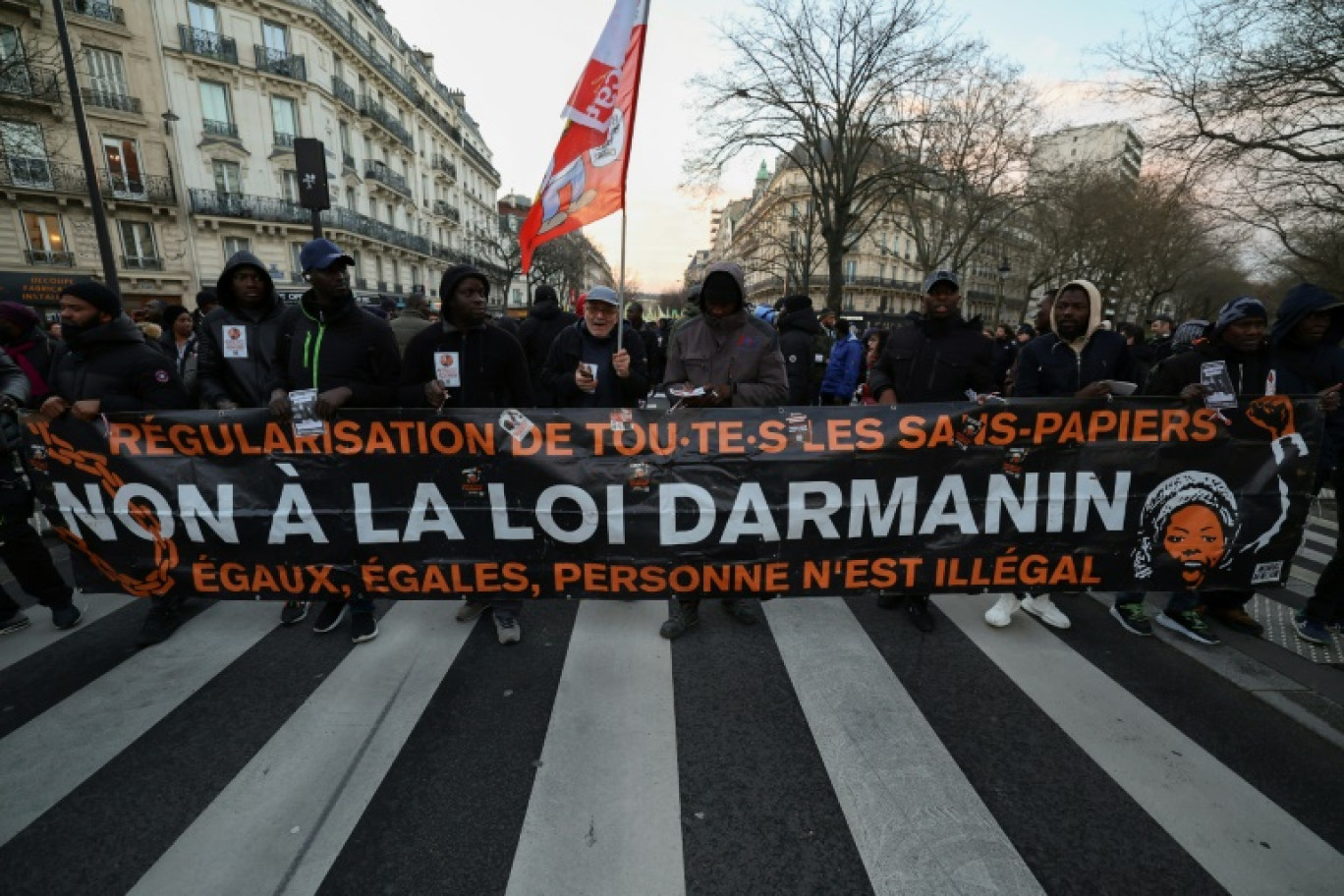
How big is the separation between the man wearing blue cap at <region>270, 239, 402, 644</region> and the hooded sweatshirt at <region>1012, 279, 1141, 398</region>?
414 centimetres

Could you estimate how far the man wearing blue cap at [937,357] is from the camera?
3.89m

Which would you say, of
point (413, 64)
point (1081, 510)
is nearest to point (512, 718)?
point (1081, 510)

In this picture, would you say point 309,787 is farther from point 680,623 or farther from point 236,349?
point 236,349

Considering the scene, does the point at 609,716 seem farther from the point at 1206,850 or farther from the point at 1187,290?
the point at 1187,290

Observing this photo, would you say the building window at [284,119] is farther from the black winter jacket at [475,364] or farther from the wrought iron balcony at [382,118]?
the black winter jacket at [475,364]

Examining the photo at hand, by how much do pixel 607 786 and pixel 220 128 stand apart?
3591cm

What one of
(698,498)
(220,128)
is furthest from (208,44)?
(698,498)

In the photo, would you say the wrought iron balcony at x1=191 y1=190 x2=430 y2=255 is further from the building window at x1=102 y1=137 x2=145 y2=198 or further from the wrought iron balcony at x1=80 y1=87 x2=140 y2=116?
the wrought iron balcony at x1=80 y1=87 x2=140 y2=116

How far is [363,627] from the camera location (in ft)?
11.9

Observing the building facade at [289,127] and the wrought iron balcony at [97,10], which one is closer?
the wrought iron balcony at [97,10]

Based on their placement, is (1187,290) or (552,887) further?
(1187,290)

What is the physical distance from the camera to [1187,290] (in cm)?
6153

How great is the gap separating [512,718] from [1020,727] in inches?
96.7

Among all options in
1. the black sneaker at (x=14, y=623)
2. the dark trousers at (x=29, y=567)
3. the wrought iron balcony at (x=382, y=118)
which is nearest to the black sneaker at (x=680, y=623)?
the dark trousers at (x=29, y=567)
